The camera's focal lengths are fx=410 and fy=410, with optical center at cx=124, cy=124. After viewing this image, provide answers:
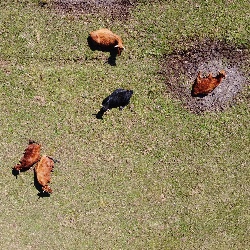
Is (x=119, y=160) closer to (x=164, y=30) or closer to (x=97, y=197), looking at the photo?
(x=97, y=197)

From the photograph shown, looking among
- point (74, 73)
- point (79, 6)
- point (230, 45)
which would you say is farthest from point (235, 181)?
point (79, 6)

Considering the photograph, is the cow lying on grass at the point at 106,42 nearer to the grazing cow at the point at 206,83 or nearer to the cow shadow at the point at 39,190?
the grazing cow at the point at 206,83

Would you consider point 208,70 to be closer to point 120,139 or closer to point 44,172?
point 120,139

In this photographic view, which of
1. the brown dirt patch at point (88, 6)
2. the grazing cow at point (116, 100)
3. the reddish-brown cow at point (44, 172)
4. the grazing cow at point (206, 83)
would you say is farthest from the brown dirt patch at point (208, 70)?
the reddish-brown cow at point (44, 172)

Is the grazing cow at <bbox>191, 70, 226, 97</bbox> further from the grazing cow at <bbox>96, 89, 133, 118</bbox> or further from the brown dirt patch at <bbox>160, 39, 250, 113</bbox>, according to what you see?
the grazing cow at <bbox>96, 89, 133, 118</bbox>

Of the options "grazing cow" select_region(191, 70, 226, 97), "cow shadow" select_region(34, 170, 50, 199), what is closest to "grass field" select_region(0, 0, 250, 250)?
"cow shadow" select_region(34, 170, 50, 199)
